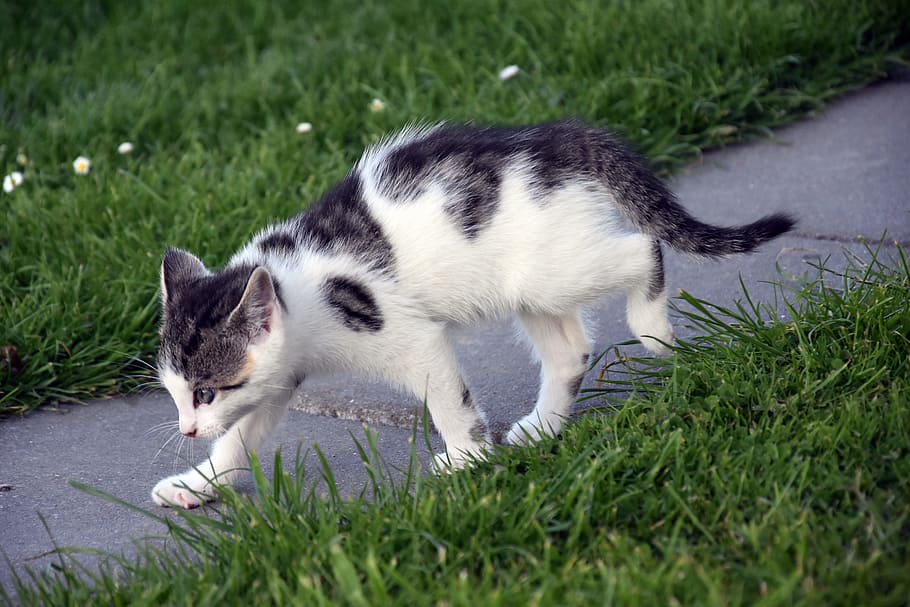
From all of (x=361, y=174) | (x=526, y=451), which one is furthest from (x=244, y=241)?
(x=526, y=451)

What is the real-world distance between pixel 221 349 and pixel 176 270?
0.41 metres

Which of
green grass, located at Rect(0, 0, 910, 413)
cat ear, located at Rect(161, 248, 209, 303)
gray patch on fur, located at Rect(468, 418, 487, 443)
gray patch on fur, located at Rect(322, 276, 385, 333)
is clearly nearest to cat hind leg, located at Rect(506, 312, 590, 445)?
gray patch on fur, located at Rect(468, 418, 487, 443)

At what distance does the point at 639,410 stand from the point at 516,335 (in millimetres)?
1007

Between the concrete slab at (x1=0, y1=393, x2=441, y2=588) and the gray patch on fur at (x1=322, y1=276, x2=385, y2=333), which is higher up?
the gray patch on fur at (x1=322, y1=276, x2=385, y2=333)

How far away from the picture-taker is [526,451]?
3121 mm

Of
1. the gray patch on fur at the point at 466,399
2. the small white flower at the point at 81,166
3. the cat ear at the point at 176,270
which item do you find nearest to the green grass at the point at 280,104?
the small white flower at the point at 81,166

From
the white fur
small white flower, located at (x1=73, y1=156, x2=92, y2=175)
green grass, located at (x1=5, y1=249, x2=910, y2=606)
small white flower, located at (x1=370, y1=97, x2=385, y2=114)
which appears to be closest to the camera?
green grass, located at (x1=5, y1=249, x2=910, y2=606)

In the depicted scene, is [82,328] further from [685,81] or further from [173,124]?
[685,81]

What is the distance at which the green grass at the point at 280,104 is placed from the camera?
445 cm

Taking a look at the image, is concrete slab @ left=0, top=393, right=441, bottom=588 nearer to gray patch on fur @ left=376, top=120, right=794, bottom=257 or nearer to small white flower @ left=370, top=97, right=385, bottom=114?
gray patch on fur @ left=376, top=120, right=794, bottom=257

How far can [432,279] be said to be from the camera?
3.53m

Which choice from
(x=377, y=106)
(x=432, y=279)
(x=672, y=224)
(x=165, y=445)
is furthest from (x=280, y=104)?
(x=672, y=224)

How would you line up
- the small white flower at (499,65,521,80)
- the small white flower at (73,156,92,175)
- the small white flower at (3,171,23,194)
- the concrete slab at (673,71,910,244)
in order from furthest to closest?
the small white flower at (499,65,521,80)
the small white flower at (73,156,92,175)
the small white flower at (3,171,23,194)
the concrete slab at (673,71,910,244)

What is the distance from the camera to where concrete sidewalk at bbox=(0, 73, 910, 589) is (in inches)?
134
